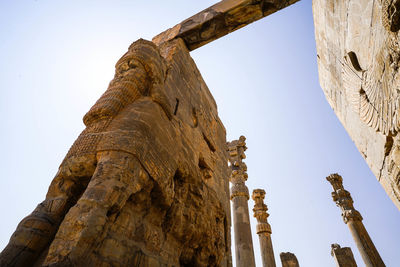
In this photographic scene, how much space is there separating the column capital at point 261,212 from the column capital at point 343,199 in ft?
11.2

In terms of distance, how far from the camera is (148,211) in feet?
6.75

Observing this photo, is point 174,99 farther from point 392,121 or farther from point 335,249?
point 335,249

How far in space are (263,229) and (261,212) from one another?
796mm

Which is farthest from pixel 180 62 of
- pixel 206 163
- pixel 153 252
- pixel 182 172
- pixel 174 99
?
pixel 153 252

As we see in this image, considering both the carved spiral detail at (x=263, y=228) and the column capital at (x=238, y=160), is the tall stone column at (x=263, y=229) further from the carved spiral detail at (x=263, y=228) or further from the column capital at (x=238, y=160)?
the column capital at (x=238, y=160)

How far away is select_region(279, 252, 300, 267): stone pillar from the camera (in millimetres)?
9227

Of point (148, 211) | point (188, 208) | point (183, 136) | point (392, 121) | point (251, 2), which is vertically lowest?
point (148, 211)

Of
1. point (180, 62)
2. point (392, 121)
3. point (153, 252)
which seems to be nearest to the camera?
point (392, 121)

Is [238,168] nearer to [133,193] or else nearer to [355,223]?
[355,223]

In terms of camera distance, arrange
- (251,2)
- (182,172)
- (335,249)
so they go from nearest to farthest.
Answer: (182,172), (251,2), (335,249)

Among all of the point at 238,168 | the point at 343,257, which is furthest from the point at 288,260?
the point at 238,168

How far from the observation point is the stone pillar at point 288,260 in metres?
9.23

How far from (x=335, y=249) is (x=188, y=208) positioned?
9681mm

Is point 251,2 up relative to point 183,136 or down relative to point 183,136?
up
